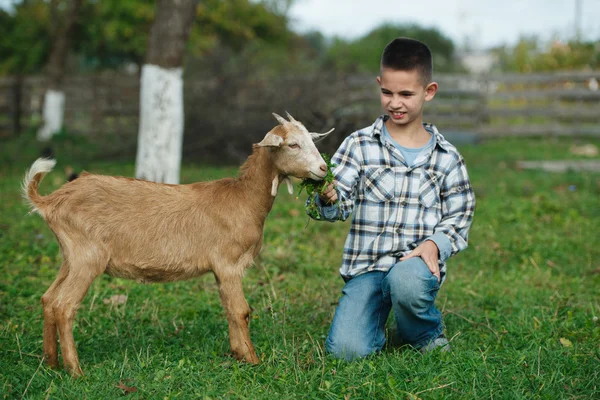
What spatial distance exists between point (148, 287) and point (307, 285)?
130cm

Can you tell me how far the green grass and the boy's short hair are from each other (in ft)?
5.36

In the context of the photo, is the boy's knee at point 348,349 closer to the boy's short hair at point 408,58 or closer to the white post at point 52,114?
the boy's short hair at point 408,58

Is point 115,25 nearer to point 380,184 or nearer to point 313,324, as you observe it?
point 313,324

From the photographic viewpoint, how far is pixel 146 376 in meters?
3.38

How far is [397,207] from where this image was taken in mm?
3986

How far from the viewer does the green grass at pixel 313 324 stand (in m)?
3.28

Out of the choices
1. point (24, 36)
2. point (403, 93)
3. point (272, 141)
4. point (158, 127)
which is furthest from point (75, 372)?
point (24, 36)

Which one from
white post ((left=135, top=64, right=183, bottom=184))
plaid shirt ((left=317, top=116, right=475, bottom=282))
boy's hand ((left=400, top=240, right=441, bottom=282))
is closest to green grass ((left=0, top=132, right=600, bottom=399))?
boy's hand ((left=400, top=240, right=441, bottom=282))

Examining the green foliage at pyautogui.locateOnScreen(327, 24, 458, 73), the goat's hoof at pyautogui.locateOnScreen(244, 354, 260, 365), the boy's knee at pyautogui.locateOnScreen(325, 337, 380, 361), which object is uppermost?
the green foliage at pyautogui.locateOnScreen(327, 24, 458, 73)

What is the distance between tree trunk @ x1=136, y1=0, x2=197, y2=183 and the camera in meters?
8.04

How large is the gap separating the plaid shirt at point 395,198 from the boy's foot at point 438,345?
0.39 meters

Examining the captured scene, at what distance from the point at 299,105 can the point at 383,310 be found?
8132mm

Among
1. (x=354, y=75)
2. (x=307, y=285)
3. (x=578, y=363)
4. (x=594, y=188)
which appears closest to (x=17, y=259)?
(x=307, y=285)

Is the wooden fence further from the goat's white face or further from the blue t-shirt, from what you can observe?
the goat's white face
